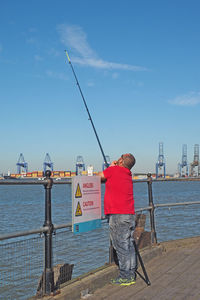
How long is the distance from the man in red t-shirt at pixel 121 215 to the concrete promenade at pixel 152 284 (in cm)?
22

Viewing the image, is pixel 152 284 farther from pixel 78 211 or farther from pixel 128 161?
pixel 128 161

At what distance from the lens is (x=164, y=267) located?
18.0 ft

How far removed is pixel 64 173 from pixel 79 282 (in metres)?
151

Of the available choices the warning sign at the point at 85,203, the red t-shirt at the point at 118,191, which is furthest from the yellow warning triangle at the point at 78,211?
the red t-shirt at the point at 118,191

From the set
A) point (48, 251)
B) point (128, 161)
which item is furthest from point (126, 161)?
point (48, 251)

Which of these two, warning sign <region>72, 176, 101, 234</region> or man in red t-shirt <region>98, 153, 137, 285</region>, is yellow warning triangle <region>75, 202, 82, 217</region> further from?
man in red t-shirt <region>98, 153, 137, 285</region>

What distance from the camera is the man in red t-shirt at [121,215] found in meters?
4.56

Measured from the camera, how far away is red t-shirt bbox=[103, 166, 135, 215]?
455 centimetres

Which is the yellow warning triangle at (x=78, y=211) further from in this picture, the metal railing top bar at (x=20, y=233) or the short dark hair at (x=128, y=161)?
the short dark hair at (x=128, y=161)

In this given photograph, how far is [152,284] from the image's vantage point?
15.2 feet

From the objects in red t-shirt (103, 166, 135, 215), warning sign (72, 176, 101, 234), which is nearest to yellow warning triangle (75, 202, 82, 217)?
warning sign (72, 176, 101, 234)

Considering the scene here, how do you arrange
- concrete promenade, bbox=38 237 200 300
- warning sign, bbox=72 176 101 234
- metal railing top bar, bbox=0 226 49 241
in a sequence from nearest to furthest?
metal railing top bar, bbox=0 226 49 241 → concrete promenade, bbox=38 237 200 300 → warning sign, bbox=72 176 101 234

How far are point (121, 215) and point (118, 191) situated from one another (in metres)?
0.28

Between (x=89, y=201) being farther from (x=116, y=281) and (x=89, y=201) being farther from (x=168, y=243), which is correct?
(x=168, y=243)
